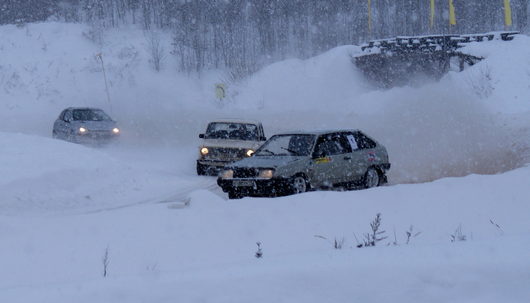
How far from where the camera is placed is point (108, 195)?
13.7 m

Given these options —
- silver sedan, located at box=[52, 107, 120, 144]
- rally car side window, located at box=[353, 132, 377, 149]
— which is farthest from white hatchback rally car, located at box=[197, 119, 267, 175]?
silver sedan, located at box=[52, 107, 120, 144]

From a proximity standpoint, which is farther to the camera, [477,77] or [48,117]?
[48,117]

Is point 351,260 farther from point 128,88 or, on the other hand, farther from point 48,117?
point 128,88

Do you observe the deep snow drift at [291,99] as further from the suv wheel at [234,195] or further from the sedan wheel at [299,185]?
the suv wheel at [234,195]

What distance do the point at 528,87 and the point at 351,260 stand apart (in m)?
26.2

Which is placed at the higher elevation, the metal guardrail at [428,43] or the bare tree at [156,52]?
the bare tree at [156,52]

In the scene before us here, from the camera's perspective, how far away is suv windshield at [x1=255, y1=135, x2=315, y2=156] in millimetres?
12234

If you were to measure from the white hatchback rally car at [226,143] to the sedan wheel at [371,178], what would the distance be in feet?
10.9

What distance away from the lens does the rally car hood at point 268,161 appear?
1157 cm

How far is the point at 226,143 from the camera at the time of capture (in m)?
16.1

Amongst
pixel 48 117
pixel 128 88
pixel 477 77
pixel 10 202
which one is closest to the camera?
pixel 10 202

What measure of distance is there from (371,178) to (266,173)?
274cm

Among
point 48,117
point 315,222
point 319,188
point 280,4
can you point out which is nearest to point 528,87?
point 319,188

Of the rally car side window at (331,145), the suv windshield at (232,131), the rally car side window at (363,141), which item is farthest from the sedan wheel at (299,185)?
the suv windshield at (232,131)
